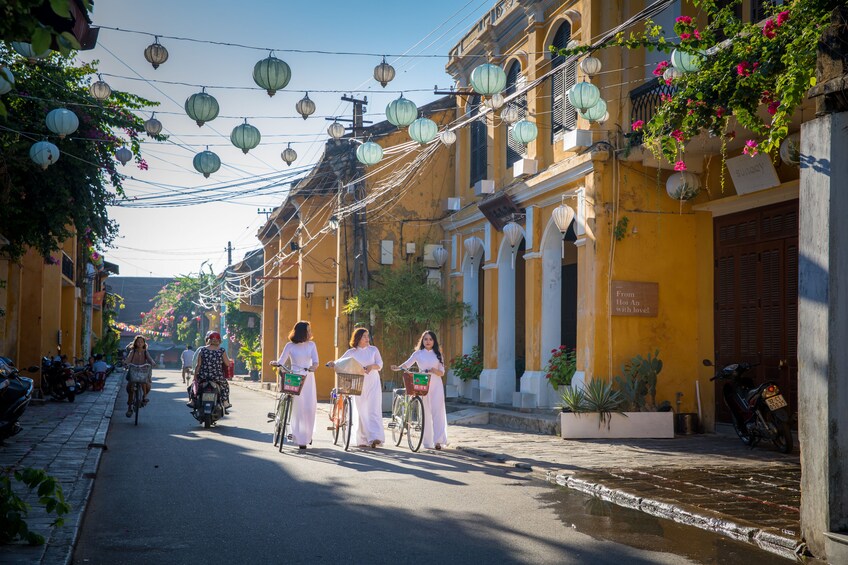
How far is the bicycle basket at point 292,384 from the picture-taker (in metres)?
12.8

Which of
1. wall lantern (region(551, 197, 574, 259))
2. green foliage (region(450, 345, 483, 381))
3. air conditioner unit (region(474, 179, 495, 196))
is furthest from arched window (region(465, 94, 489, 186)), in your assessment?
wall lantern (region(551, 197, 574, 259))

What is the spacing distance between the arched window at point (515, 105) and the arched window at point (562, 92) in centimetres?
94

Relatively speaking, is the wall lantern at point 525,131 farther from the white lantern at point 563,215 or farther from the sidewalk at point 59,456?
the sidewalk at point 59,456

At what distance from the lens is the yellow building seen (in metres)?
14.0

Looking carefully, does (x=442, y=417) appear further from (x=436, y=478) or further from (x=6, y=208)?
(x=6, y=208)

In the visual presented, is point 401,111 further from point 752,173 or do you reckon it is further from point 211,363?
point 211,363

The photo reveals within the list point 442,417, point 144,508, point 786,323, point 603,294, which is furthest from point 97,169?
point 786,323

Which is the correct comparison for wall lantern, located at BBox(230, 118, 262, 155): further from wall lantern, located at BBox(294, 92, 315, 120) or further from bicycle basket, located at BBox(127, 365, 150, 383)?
bicycle basket, located at BBox(127, 365, 150, 383)

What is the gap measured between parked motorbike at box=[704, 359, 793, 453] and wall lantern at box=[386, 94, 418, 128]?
560cm

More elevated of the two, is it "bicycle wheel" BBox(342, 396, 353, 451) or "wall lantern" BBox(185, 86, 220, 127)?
"wall lantern" BBox(185, 86, 220, 127)

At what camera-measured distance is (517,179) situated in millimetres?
19281

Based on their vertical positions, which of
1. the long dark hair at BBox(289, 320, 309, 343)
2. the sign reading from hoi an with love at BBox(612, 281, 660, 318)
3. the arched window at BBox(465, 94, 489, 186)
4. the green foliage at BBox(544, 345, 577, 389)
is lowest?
the green foliage at BBox(544, 345, 577, 389)

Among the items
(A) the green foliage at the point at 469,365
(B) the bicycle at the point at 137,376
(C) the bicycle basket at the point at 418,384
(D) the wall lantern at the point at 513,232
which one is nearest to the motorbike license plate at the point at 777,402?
(C) the bicycle basket at the point at 418,384

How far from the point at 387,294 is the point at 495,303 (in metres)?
3.85
